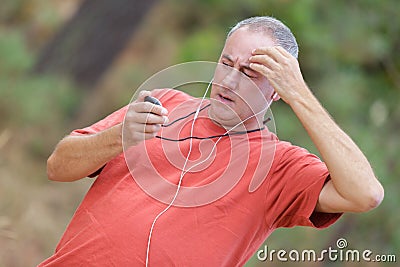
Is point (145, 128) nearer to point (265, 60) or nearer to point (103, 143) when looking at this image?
point (103, 143)

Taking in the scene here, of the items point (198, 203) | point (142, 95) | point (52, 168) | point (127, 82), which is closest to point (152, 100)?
point (142, 95)

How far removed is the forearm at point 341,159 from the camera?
80.1 inches

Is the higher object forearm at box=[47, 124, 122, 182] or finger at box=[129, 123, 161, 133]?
finger at box=[129, 123, 161, 133]

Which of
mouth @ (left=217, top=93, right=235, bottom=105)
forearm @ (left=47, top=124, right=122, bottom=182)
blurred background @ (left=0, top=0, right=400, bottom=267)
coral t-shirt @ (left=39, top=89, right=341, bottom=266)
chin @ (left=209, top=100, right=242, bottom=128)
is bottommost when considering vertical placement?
blurred background @ (left=0, top=0, right=400, bottom=267)

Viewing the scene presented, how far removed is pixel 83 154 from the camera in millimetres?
2236

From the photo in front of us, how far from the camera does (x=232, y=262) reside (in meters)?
2.19

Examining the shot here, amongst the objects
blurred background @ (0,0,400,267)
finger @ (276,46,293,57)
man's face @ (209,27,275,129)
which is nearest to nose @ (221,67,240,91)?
man's face @ (209,27,275,129)

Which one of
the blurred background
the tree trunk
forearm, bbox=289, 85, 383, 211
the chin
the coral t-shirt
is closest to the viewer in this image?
forearm, bbox=289, 85, 383, 211

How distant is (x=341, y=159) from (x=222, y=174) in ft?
1.07

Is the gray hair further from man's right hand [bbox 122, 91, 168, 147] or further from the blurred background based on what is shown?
the blurred background

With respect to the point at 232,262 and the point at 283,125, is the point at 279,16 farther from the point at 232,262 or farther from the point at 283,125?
the point at 232,262

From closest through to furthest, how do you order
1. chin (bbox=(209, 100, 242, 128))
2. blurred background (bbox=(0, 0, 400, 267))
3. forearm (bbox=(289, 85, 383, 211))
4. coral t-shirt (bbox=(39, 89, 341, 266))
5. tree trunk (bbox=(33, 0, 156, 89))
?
1. forearm (bbox=(289, 85, 383, 211))
2. coral t-shirt (bbox=(39, 89, 341, 266))
3. chin (bbox=(209, 100, 242, 128))
4. blurred background (bbox=(0, 0, 400, 267))
5. tree trunk (bbox=(33, 0, 156, 89))

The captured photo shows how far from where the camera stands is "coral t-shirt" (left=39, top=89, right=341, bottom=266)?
2141 millimetres

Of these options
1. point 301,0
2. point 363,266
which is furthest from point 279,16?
point 363,266
